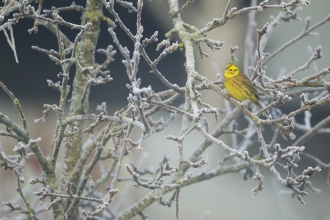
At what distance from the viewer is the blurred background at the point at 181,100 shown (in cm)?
417

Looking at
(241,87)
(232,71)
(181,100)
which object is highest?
(181,100)

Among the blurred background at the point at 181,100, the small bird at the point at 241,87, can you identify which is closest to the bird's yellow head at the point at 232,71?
the small bird at the point at 241,87

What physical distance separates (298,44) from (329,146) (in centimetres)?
145

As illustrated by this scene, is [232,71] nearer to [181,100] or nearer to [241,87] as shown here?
[241,87]

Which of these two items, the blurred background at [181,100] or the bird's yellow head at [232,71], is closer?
the bird's yellow head at [232,71]

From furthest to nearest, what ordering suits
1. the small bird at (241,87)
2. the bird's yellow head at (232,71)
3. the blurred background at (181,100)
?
the blurred background at (181,100) < the bird's yellow head at (232,71) < the small bird at (241,87)

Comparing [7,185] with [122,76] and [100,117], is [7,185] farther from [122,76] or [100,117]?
[100,117]

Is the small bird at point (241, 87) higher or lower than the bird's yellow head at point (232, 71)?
lower

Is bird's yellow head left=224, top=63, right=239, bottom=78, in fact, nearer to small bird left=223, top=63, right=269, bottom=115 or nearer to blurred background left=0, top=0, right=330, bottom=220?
small bird left=223, top=63, right=269, bottom=115

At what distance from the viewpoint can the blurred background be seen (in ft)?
13.7

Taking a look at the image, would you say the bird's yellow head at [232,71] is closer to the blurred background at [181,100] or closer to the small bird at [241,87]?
the small bird at [241,87]

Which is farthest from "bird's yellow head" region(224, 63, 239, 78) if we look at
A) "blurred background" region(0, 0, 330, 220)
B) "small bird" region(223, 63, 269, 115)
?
"blurred background" region(0, 0, 330, 220)

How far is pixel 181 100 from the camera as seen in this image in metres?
4.81

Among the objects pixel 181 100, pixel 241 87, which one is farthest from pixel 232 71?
pixel 181 100
